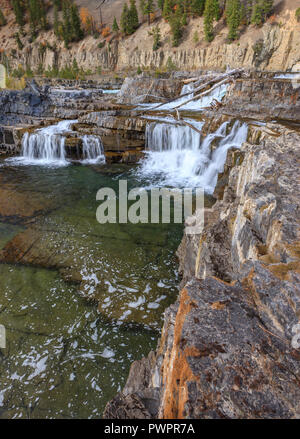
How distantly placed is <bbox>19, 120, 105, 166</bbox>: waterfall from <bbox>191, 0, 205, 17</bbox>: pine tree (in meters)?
54.6

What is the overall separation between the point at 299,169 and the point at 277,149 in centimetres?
117

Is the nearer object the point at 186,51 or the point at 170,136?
the point at 170,136

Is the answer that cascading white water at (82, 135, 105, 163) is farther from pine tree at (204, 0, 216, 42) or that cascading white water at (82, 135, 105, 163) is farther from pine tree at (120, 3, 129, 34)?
pine tree at (120, 3, 129, 34)

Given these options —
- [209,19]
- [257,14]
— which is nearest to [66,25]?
[209,19]

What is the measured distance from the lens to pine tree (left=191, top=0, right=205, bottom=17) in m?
49.5

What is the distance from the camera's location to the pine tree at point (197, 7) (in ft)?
162

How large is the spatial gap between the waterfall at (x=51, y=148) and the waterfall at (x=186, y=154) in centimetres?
331

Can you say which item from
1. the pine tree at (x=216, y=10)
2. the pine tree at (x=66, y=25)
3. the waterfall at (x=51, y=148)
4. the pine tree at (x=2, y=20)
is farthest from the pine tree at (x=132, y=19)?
the waterfall at (x=51, y=148)

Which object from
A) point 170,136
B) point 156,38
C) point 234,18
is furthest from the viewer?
point 156,38

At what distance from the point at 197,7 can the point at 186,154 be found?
186 feet

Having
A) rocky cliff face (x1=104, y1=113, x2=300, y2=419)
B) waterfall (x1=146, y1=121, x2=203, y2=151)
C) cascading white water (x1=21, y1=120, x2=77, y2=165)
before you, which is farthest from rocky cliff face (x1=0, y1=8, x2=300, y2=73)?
rocky cliff face (x1=104, y1=113, x2=300, y2=419)

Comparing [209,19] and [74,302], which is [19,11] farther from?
[74,302]

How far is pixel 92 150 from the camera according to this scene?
1481 centimetres
